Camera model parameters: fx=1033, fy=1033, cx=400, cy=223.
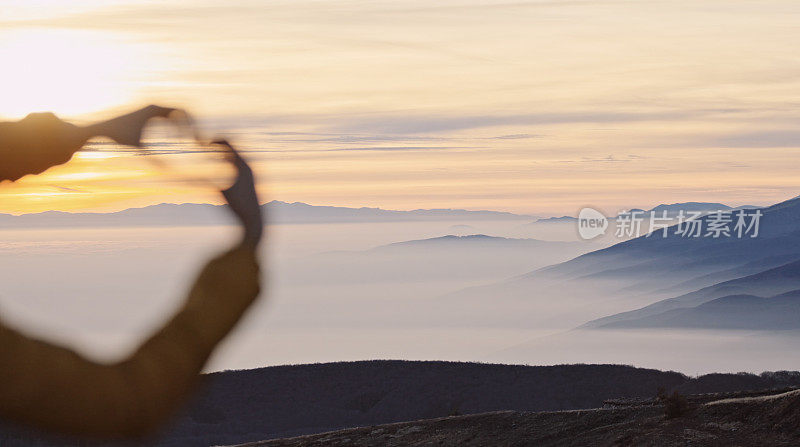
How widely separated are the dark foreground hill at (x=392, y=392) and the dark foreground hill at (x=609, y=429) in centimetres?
2055

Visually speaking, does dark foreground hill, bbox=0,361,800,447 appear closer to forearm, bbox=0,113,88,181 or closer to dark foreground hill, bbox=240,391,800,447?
dark foreground hill, bbox=240,391,800,447

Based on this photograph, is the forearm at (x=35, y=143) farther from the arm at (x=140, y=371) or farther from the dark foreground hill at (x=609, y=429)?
the dark foreground hill at (x=609, y=429)

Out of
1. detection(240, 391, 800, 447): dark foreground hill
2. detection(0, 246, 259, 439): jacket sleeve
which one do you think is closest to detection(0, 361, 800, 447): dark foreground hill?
detection(240, 391, 800, 447): dark foreground hill

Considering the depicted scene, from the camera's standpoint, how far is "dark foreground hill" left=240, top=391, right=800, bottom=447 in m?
14.1

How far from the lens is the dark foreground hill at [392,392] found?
4441 cm

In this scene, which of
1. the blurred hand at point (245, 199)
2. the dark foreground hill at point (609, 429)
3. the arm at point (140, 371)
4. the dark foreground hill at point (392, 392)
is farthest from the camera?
the dark foreground hill at point (392, 392)

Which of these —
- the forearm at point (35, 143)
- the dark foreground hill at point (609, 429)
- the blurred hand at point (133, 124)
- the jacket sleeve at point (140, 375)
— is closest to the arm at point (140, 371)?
the jacket sleeve at point (140, 375)

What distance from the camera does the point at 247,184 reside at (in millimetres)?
2607

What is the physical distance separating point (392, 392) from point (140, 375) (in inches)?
1848

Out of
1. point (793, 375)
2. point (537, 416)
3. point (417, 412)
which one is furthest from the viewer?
point (417, 412)

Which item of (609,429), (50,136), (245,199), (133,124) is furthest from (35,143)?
(609,429)

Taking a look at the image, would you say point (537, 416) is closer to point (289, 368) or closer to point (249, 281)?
point (249, 281)

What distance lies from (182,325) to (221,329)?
4.0 inches

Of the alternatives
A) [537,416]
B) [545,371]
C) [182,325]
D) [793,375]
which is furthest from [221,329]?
[545,371]
